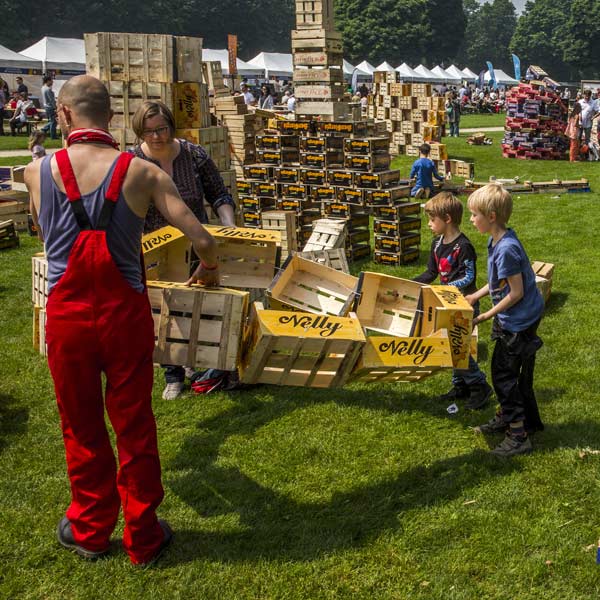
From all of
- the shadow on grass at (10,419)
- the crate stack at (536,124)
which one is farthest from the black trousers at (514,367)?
the crate stack at (536,124)

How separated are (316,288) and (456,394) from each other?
1673mm

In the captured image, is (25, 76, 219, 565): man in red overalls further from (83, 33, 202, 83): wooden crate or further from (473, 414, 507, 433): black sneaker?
(83, 33, 202, 83): wooden crate

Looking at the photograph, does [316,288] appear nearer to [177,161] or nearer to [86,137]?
[177,161]

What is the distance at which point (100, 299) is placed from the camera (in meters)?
4.02

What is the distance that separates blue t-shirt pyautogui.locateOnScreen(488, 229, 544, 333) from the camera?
538 cm

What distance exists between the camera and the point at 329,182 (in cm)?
1353

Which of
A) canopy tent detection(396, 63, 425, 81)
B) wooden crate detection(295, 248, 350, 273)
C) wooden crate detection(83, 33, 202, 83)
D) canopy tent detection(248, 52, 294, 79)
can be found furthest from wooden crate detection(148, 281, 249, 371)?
canopy tent detection(396, 63, 425, 81)

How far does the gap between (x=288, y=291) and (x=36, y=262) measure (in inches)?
82.2

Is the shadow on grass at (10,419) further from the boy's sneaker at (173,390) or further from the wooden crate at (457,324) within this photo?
the wooden crate at (457,324)

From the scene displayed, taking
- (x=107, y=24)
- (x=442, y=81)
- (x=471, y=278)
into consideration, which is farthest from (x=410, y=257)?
(x=107, y=24)

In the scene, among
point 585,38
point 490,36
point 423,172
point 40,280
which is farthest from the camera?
point 490,36

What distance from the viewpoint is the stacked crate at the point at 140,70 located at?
936 centimetres

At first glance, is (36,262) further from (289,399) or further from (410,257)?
(410,257)

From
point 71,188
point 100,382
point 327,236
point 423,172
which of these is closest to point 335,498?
point 100,382
